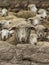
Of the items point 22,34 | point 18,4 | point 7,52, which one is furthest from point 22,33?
point 18,4

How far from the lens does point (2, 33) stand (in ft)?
51.8

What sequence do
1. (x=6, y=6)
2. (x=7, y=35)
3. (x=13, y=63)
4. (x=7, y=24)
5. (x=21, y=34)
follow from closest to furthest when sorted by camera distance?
(x=13, y=63) < (x=21, y=34) < (x=7, y=35) < (x=7, y=24) < (x=6, y=6)

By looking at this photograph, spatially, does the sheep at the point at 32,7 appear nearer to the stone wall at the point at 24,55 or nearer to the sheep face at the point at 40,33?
the sheep face at the point at 40,33

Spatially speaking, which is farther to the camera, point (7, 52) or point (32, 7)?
point (32, 7)

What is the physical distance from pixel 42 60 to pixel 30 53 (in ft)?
1.56

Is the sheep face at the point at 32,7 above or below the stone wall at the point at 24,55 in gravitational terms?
below

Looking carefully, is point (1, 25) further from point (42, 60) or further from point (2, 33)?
point (42, 60)

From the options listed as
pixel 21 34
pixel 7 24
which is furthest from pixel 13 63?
pixel 7 24

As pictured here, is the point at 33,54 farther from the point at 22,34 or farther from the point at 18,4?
the point at 18,4

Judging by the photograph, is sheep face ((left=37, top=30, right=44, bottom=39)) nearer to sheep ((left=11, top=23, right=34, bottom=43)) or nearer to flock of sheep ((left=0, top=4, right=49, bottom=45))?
flock of sheep ((left=0, top=4, right=49, bottom=45))

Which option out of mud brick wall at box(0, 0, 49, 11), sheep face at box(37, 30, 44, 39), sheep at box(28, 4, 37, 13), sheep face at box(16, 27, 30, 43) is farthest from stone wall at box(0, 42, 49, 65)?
mud brick wall at box(0, 0, 49, 11)

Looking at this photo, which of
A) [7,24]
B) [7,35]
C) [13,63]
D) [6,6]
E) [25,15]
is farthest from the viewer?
[6,6]

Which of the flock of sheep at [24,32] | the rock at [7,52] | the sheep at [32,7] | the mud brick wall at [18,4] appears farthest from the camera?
the mud brick wall at [18,4]

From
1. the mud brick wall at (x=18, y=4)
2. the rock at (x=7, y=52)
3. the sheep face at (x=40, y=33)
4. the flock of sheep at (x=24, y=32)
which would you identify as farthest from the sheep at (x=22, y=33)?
the mud brick wall at (x=18, y=4)
